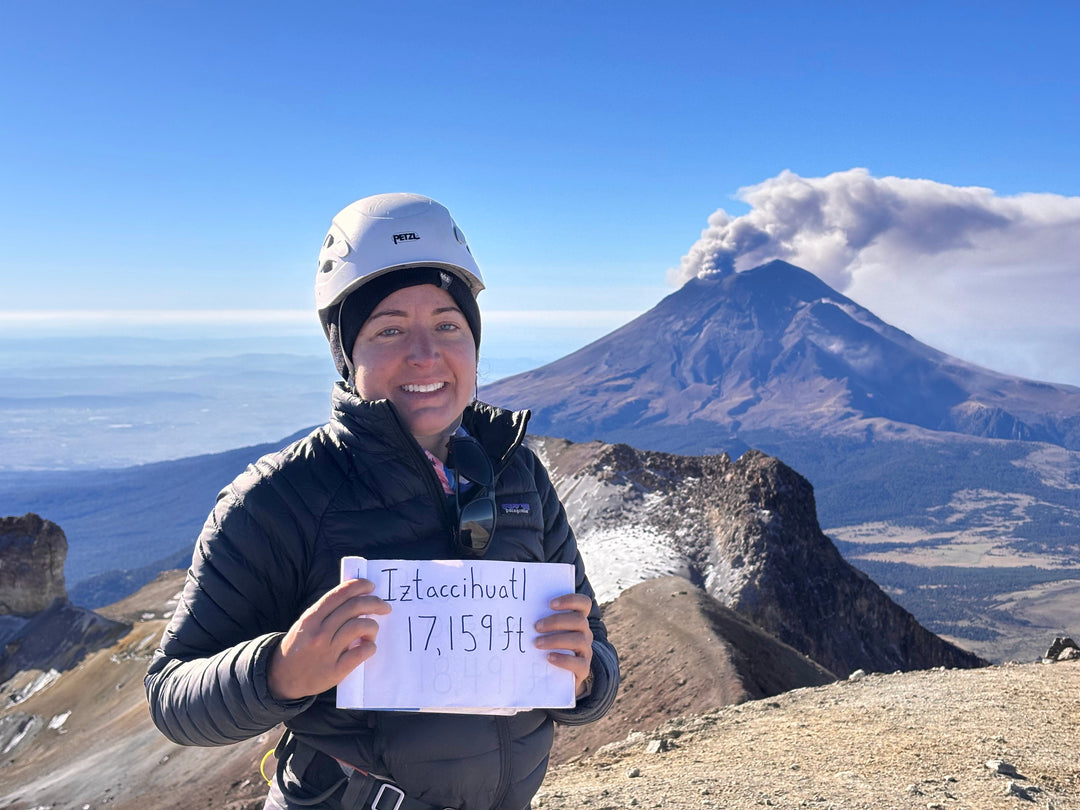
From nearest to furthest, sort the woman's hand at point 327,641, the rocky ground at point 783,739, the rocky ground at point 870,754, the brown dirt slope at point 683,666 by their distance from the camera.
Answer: the woman's hand at point 327,641, the rocky ground at point 870,754, the rocky ground at point 783,739, the brown dirt slope at point 683,666

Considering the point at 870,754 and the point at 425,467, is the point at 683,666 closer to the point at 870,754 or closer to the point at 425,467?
the point at 870,754

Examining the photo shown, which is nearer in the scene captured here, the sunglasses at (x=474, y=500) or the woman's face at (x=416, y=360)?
the sunglasses at (x=474, y=500)

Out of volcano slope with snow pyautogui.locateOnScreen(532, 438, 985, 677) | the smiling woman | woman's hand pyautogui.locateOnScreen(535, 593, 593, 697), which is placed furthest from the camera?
volcano slope with snow pyautogui.locateOnScreen(532, 438, 985, 677)

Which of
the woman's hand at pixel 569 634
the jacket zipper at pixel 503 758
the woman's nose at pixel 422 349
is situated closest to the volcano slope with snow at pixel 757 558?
the jacket zipper at pixel 503 758

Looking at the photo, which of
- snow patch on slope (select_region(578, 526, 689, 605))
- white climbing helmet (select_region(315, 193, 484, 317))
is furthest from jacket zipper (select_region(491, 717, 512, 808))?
snow patch on slope (select_region(578, 526, 689, 605))

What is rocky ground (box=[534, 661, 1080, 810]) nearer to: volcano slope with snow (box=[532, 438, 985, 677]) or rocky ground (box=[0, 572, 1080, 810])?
rocky ground (box=[0, 572, 1080, 810])

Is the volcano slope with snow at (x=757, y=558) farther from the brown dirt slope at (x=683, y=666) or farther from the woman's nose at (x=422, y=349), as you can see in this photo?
the woman's nose at (x=422, y=349)

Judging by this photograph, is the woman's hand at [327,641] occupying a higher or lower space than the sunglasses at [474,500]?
lower
